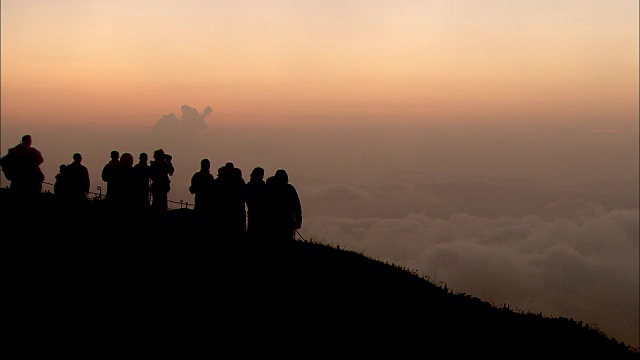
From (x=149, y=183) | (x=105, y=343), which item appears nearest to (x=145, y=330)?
(x=105, y=343)

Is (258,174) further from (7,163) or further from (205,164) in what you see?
(7,163)

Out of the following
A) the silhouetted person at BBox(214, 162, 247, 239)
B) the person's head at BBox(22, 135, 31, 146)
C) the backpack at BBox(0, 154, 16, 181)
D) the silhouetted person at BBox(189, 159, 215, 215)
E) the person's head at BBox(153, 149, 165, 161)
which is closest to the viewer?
the silhouetted person at BBox(214, 162, 247, 239)

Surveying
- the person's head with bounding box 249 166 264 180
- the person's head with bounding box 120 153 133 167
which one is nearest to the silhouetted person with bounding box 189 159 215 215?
the person's head with bounding box 249 166 264 180

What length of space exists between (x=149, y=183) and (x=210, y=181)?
127 inches

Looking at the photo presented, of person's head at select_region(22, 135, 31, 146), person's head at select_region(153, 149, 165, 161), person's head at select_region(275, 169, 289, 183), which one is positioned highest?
person's head at select_region(153, 149, 165, 161)

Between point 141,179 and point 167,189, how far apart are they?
133 cm

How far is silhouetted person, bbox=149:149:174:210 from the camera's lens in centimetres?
1983

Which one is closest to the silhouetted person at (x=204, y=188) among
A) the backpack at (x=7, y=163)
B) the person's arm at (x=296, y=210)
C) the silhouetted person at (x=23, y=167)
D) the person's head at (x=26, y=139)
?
the person's arm at (x=296, y=210)

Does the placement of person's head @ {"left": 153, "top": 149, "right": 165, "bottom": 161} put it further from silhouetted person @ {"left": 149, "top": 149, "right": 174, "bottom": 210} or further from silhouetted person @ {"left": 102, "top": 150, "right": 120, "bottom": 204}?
silhouetted person @ {"left": 102, "top": 150, "right": 120, "bottom": 204}

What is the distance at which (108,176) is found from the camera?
1905 centimetres

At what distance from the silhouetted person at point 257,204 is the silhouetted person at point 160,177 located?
4.38m

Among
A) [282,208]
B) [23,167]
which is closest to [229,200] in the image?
[282,208]

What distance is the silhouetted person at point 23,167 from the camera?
18125 mm

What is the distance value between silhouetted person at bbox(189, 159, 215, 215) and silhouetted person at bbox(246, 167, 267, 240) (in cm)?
149
